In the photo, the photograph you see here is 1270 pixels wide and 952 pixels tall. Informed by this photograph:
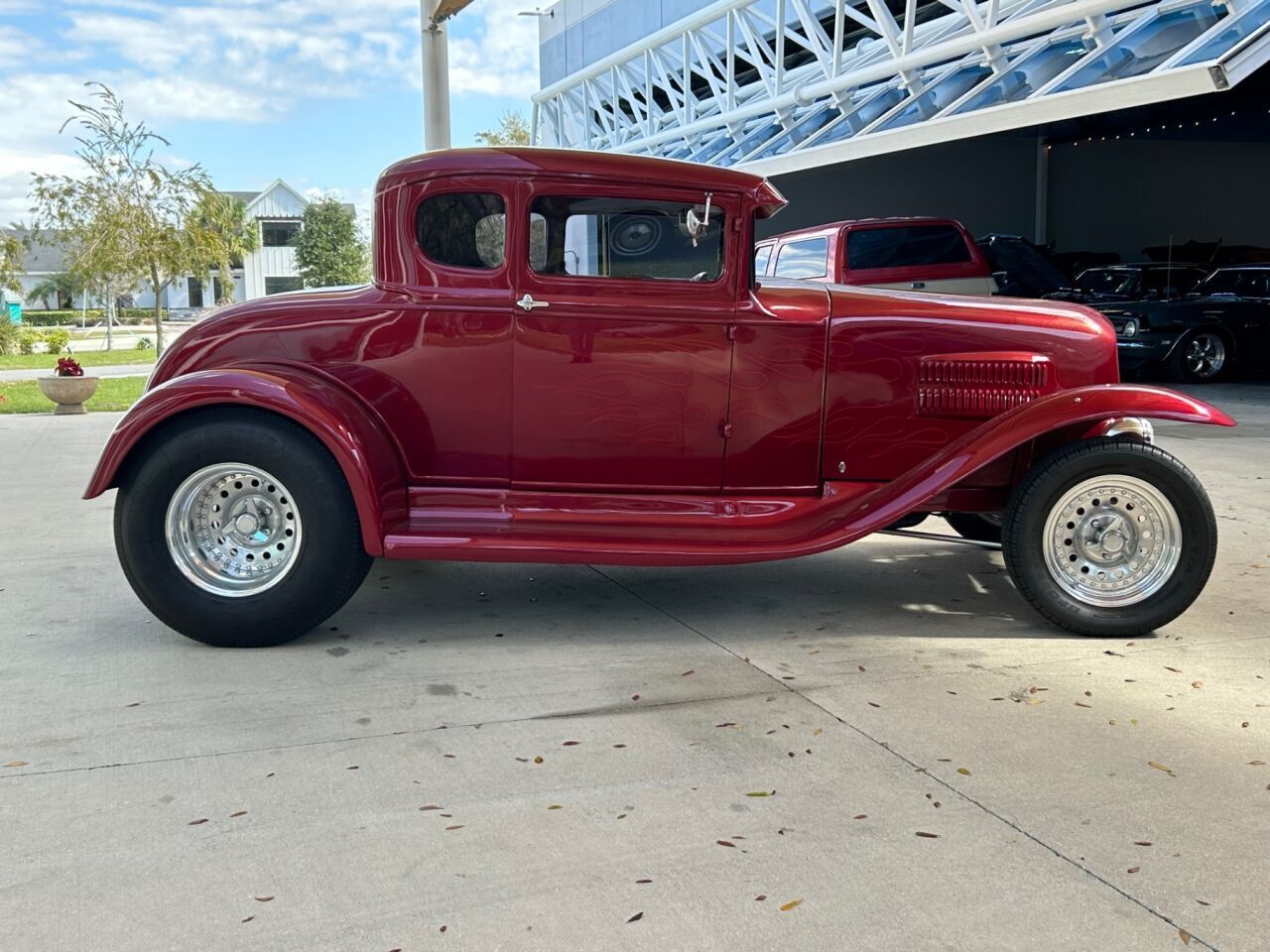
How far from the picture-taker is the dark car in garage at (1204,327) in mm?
14461

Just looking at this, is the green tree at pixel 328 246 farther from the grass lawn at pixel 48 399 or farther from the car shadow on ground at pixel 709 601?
the car shadow on ground at pixel 709 601

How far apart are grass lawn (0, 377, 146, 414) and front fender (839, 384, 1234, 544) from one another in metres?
10.4

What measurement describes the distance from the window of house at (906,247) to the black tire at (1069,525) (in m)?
7.89

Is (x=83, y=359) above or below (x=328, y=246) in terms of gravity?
below

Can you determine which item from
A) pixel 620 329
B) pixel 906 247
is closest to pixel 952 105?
pixel 906 247

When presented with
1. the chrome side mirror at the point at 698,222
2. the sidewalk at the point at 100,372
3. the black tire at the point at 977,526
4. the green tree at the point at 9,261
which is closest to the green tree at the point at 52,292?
the green tree at the point at 9,261

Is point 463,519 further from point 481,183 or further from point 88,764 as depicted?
point 88,764

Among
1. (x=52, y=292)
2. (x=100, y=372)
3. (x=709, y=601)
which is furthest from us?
(x=52, y=292)

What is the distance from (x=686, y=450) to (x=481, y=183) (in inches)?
56.7

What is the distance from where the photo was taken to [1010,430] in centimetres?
465

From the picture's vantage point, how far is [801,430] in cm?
488

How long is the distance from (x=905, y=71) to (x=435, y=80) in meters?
9.28

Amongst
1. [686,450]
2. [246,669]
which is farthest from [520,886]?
[686,450]

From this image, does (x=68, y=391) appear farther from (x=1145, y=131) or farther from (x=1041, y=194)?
(x=1145, y=131)
